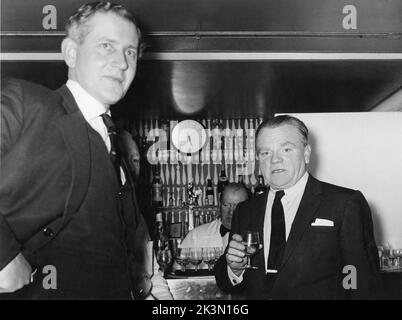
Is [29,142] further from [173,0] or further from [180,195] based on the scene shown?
[180,195]

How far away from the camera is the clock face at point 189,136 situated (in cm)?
Result: 533

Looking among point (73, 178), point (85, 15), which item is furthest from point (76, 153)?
point (85, 15)

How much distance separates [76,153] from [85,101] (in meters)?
0.20

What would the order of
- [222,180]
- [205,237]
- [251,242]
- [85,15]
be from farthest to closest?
[222,180], [205,237], [251,242], [85,15]

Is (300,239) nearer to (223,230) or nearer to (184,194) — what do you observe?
(223,230)

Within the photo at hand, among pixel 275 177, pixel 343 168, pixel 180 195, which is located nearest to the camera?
pixel 275 177

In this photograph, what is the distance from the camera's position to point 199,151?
5.32 m

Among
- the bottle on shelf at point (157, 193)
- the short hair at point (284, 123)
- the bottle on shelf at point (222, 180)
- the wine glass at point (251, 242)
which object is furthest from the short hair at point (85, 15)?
the bottle on shelf at point (222, 180)

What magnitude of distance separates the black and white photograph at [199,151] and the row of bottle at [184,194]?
0.06 ft

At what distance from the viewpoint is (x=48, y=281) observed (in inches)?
45.0

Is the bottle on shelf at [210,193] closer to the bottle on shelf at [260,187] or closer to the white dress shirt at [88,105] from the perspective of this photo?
the bottle on shelf at [260,187]

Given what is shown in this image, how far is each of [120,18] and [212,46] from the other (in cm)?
193

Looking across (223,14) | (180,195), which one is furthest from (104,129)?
(180,195)

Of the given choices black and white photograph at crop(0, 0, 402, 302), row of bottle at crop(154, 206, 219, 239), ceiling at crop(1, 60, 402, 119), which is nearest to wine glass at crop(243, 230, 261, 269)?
black and white photograph at crop(0, 0, 402, 302)
